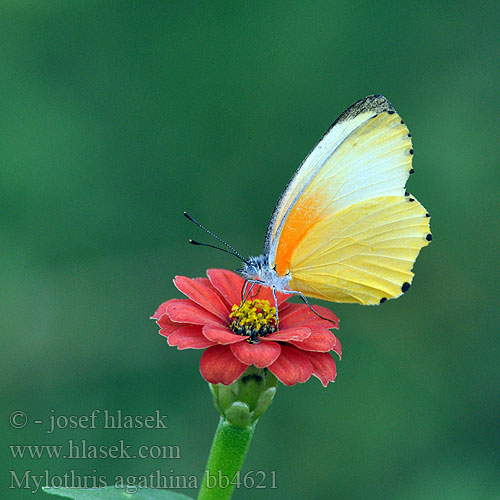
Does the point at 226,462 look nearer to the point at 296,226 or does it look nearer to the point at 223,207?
the point at 296,226

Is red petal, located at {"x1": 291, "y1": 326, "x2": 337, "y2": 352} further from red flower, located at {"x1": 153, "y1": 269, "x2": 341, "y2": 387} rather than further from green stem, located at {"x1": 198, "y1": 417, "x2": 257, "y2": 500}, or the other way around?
green stem, located at {"x1": 198, "y1": 417, "x2": 257, "y2": 500}

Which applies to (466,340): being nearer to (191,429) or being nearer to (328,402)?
(328,402)

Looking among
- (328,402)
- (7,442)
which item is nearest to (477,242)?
(328,402)

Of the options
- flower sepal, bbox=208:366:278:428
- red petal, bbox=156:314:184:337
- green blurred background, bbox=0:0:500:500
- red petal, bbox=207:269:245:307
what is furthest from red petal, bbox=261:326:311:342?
green blurred background, bbox=0:0:500:500

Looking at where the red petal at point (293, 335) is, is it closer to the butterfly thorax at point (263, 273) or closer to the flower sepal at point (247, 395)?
the flower sepal at point (247, 395)

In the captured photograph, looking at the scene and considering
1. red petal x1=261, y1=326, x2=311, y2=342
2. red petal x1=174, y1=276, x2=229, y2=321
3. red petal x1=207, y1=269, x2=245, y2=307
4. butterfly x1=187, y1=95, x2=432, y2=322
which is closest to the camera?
red petal x1=261, y1=326, x2=311, y2=342
